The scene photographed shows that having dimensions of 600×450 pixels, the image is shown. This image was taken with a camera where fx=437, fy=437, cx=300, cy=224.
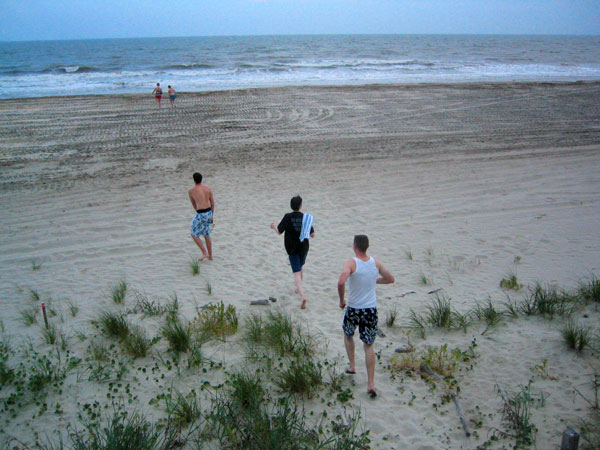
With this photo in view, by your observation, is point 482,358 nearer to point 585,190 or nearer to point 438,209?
point 438,209

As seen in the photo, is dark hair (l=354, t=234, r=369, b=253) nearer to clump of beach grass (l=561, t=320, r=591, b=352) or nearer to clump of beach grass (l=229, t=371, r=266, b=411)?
clump of beach grass (l=229, t=371, r=266, b=411)

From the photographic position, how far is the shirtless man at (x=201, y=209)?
703 centimetres

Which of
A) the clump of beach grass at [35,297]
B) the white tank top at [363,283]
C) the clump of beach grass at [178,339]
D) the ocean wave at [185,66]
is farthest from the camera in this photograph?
the ocean wave at [185,66]

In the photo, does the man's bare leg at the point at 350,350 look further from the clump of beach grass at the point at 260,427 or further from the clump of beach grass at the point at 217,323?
the clump of beach grass at the point at 217,323

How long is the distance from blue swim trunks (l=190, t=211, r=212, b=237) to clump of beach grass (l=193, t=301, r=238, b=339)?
1932mm

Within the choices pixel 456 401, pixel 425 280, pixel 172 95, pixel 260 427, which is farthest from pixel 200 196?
pixel 172 95

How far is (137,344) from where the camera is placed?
4.83 meters

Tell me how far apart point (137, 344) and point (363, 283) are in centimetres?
264

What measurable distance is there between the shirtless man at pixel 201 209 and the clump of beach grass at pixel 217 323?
194 centimetres

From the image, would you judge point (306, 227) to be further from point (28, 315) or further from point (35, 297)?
point (35, 297)

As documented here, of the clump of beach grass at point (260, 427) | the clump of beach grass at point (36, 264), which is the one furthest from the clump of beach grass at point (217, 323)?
the clump of beach grass at point (36, 264)

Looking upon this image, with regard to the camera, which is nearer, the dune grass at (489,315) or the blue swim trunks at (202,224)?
the dune grass at (489,315)

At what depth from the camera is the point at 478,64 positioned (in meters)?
45.7

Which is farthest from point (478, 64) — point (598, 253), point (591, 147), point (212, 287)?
point (212, 287)
